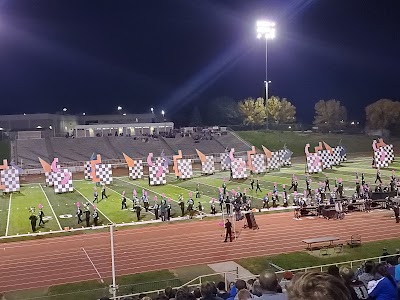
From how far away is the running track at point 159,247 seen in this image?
1931 centimetres

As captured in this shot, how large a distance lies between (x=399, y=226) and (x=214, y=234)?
9.36 meters

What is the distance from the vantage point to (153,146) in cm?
7300

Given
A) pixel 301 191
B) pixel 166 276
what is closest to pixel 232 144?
pixel 301 191

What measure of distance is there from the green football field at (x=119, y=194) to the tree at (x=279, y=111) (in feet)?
144

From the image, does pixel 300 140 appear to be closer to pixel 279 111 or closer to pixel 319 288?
pixel 279 111

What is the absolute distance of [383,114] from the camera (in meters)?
85.6

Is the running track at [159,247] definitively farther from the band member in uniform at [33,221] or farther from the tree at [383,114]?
the tree at [383,114]

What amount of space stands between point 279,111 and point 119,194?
66.8m

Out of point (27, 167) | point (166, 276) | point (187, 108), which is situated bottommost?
point (166, 276)

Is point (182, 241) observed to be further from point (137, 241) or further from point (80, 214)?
point (80, 214)

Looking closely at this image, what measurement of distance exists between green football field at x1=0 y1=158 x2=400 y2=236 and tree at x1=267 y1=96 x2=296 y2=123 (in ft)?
144

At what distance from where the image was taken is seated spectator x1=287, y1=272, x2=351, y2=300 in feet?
7.75

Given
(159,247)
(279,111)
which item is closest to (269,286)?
(159,247)

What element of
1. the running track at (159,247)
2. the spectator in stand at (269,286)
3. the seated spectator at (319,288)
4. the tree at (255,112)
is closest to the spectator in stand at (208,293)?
the spectator in stand at (269,286)
